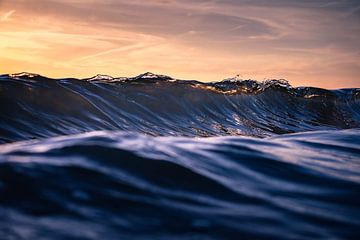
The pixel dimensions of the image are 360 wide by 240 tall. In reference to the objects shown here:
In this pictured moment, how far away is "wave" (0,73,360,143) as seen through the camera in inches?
218

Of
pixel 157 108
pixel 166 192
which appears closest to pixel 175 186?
pixel 166 192

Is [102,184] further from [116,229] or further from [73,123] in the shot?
[73,123]

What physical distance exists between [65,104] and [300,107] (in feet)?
26.2

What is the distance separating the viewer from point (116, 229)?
63.7 inches

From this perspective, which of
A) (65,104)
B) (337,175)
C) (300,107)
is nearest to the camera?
(337,175)

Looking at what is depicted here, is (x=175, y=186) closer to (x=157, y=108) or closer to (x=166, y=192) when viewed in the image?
(x=166, y=192)

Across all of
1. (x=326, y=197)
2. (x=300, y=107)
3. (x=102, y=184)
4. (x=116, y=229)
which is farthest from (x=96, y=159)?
(x=300, y=107)

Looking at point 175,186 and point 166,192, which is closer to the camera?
point 166,192

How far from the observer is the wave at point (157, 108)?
5539mm

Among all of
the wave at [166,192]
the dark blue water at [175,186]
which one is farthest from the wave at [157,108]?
the wave at [166,192]

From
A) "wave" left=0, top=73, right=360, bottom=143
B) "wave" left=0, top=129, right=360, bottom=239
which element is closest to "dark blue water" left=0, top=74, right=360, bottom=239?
"wave" left=0, top=129, right=360, bottom=239

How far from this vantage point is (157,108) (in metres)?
8.03

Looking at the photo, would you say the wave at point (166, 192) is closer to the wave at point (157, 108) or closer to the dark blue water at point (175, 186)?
the dark blue water at point (175, 186)

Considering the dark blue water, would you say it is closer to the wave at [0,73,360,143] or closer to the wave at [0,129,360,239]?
the wave at [0,129,360,239]
